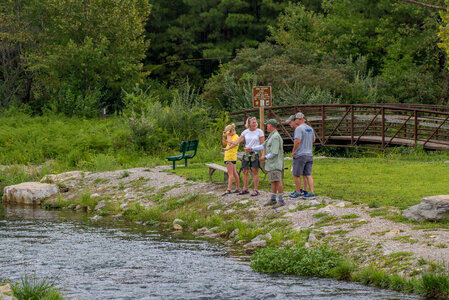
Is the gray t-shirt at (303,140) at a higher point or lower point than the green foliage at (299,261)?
higher

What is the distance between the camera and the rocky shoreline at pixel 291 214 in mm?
9383

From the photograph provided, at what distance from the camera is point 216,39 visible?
48406mm

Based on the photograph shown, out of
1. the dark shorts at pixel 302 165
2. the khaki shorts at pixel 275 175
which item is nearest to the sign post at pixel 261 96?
the dark shorts at pixel 302 165

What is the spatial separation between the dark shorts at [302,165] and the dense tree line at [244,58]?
13842mm

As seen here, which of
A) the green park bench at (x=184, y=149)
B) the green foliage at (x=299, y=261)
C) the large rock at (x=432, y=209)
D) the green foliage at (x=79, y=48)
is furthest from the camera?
A: the green foliage at (x=79, y=48)

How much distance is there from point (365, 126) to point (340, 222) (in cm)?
1339

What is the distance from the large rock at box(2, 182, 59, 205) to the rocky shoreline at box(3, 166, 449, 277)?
0.07 m

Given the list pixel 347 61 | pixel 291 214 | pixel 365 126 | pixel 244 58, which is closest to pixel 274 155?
pixel 291 214

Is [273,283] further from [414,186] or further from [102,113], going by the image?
[102,113]

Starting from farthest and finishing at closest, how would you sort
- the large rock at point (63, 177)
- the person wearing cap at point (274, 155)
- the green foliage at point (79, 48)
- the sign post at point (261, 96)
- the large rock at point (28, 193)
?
the green foliage at point (79, 48) → the large rock at point (63, 177) → the large rock at point (28, 193) → the sign post at point (261, 96) → the person wearing cap at point (274, 155)

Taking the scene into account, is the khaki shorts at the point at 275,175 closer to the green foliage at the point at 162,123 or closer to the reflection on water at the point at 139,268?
the reflection on water at the point at 139,268

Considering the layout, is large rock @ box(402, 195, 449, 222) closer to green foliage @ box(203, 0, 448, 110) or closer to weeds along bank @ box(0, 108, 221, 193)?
weeds along bank @ box(0, 108, 221, 193)

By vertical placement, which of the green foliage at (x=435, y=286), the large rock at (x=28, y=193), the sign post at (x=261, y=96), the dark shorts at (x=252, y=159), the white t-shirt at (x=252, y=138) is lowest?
the large rock at (x=28, y=193)

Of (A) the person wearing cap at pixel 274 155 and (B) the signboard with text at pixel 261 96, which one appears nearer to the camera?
(A) the person wearing cap at pixel 274 155
